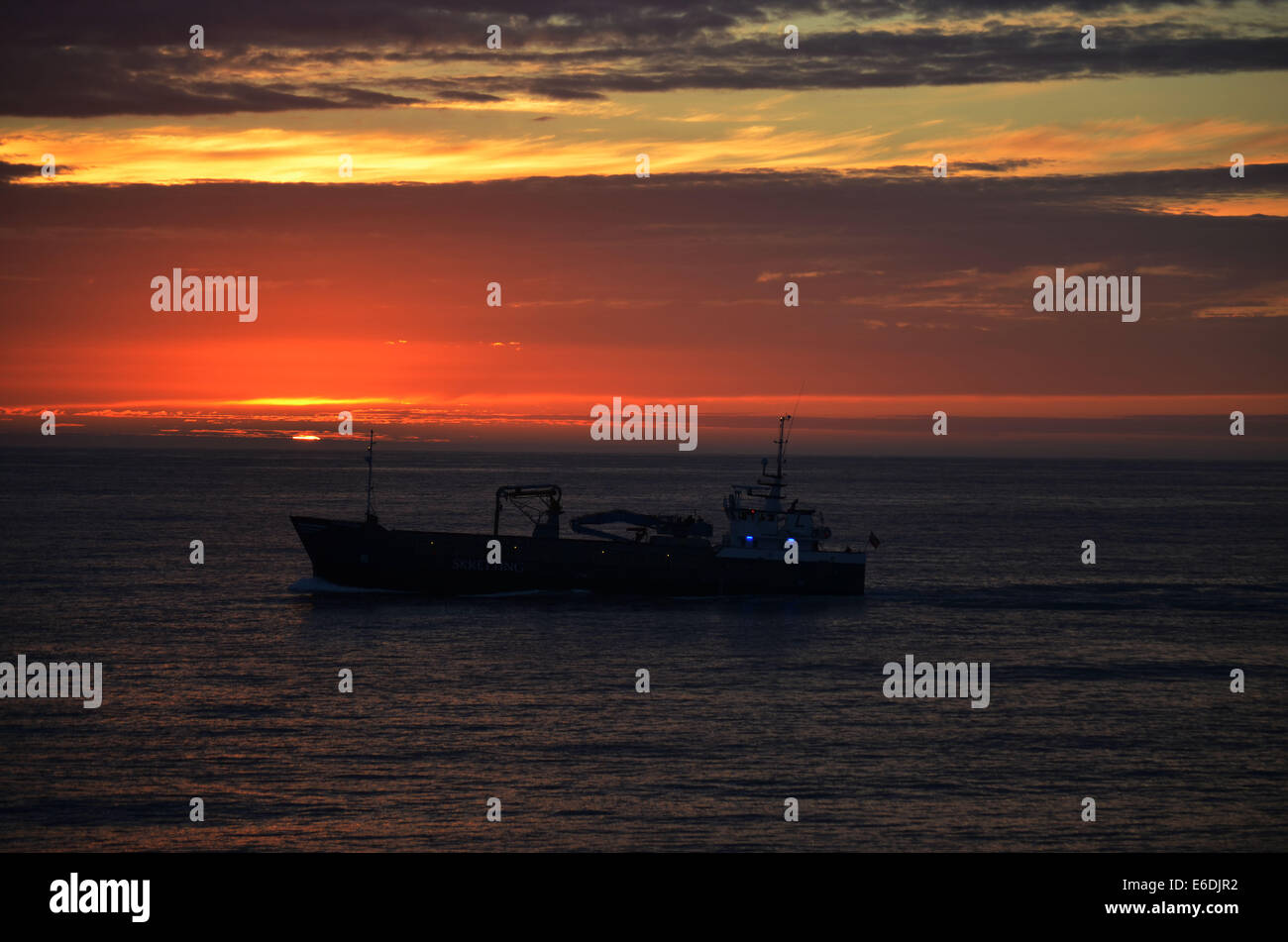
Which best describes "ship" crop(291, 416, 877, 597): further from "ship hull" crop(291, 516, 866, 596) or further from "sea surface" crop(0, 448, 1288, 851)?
"sea surface" crop(0, 448, 1288, 851)

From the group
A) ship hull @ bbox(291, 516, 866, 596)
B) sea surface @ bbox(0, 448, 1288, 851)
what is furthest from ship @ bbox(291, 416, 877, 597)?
sea surface @ bbox(0, 448, 1288, 851)

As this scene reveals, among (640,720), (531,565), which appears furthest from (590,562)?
(640,720)

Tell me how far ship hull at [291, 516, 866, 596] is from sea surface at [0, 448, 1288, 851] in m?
1.25

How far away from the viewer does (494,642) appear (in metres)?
62.0

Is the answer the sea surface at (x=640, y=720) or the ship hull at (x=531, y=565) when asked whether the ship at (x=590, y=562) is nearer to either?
the ship hull at (x=531, y=565)

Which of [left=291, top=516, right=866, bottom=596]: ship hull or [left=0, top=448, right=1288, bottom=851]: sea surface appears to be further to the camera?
[left=291, top=516, right=866, bottom=596]: ship hull

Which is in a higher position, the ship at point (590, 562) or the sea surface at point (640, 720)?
the ship at point (590, 562)

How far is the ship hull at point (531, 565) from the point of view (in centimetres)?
7638

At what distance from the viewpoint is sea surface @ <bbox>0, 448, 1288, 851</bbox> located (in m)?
32.8

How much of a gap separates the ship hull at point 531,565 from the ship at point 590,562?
65 mm

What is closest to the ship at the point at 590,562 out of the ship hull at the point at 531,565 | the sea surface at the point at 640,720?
the ship hull at the point at 531,565

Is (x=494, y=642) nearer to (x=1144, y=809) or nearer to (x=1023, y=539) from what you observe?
(x=1144, y=809)
